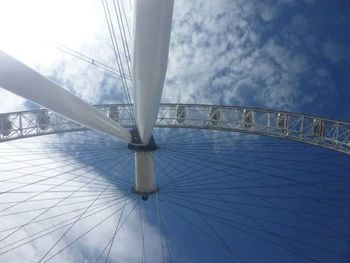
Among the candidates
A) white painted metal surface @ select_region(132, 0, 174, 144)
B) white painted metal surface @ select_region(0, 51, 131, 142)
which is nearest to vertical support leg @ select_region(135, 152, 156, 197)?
white painted metal surface @ select_region(0, 51, 131, 142)

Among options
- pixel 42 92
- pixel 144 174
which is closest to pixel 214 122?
pixel 144 174

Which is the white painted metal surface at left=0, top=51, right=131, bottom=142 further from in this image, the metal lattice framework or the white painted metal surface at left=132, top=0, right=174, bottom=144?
the metal lattice framework

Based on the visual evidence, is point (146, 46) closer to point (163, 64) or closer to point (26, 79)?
point (163, 64)

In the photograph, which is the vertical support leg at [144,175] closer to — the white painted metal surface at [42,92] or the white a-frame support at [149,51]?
the white a-frame support at [149,51]

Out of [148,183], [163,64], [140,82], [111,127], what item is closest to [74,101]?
[140,82]

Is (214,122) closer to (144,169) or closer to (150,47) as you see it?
(144,169)

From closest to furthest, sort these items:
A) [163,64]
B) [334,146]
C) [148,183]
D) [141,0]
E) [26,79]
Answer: [141,0]
[26,79]
[163,64]
[148,183]
[334,146]

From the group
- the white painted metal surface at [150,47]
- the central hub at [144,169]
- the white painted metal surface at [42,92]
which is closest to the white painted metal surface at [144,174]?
the central hub at [144,169]
